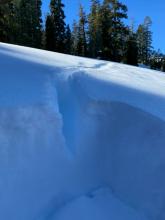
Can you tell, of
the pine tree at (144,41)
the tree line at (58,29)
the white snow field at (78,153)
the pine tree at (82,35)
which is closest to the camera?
the white snow field at (78,153)

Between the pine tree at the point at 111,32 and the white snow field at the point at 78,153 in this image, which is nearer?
the white snow field at the point at 78,153

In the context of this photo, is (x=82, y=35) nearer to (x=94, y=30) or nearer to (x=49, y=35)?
(x=94, y=30)

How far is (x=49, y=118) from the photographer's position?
293 cm

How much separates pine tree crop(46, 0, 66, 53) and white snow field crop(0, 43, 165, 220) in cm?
2747

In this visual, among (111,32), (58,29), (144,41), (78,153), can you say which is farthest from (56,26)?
(78,153)

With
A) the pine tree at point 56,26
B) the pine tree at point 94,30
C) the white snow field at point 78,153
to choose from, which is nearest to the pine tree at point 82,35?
the pine tree at point 94,30

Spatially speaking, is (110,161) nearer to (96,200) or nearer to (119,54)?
(96,200)

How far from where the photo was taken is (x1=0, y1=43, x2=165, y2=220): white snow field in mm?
2580

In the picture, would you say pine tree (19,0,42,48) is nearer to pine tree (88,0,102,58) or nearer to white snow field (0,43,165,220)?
pine tree (88,0,102,58)

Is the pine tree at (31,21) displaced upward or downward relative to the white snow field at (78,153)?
upward

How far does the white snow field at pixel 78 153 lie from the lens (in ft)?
8.46

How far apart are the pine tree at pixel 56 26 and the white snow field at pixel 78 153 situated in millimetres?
27467

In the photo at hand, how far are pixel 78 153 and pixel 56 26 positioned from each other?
96.8 ft

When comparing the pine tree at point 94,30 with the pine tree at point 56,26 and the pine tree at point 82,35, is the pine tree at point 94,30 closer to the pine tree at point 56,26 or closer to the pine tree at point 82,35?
the pine tree at point 82,35
